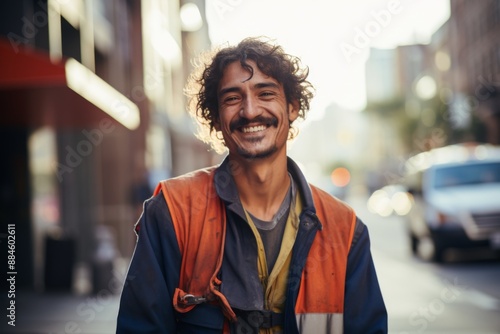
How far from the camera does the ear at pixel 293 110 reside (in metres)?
3.00

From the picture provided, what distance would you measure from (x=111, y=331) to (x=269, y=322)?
5334 mm

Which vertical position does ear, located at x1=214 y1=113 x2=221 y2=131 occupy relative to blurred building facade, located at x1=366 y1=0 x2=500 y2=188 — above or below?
below

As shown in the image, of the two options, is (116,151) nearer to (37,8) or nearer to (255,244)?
(37,8)

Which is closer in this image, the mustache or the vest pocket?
the vest pocket

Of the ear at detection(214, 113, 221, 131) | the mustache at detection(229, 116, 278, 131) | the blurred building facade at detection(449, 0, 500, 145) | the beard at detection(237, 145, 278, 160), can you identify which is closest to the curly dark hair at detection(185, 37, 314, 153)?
the ear at detection(214, 113, 221, 131)

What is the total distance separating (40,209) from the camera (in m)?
12.2

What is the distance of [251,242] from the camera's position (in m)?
2.68

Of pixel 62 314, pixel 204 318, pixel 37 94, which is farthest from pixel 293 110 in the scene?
pixel 62 314

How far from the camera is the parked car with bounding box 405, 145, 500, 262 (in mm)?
12125

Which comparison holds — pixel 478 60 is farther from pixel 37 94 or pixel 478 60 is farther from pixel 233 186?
pixel 233 186

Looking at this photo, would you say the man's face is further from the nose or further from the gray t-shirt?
the gray t-shirt

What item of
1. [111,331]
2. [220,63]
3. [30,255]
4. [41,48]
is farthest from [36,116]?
[220,63]

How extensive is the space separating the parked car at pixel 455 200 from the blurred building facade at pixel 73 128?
17.6 feet

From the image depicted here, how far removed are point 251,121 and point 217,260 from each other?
57 centimetres
